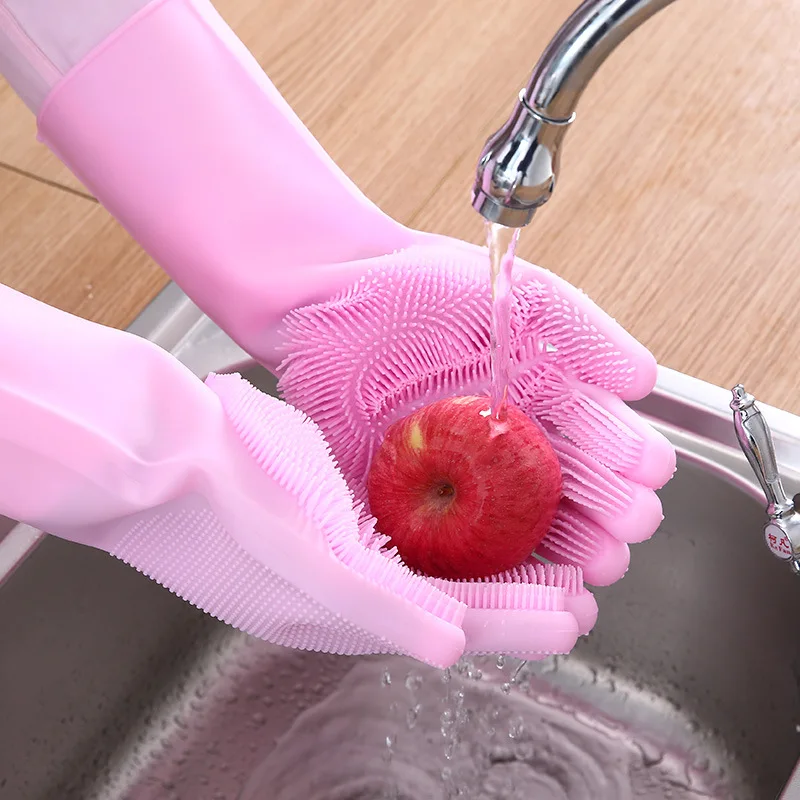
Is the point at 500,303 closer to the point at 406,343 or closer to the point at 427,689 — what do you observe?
the point at 406,343

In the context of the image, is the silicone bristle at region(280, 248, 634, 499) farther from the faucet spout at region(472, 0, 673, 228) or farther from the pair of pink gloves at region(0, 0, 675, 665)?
the faucet spout at region(472, 0, 673, 228)

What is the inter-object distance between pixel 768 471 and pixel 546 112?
0.25 metres

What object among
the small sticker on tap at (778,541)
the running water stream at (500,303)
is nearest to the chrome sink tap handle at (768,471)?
the small sticker on tap at (778,541)

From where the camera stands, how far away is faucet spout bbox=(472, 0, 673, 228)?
0.28 meters

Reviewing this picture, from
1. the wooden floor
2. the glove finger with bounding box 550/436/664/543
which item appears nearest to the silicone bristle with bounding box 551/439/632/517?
the glove finger with bounding box 550/436/664/543

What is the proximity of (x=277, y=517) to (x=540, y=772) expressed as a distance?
29 cm

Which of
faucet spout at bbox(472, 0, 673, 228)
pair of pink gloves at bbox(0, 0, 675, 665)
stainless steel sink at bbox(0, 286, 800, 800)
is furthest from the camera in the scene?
stainless steel sink at bbox(0, 286, 800, 800)

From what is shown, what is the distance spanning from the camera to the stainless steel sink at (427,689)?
0.57 metres

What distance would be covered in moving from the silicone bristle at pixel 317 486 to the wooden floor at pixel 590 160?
0.74ft

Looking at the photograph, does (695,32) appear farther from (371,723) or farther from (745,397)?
(371,723)

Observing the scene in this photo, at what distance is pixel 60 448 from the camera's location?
39 centimetres

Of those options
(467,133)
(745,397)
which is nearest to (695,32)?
(467,133)

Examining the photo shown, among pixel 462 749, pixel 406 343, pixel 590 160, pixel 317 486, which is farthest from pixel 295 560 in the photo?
pixel 590 160

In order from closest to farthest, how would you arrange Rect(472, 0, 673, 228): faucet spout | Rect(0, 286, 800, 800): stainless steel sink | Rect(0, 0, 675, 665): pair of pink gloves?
Rect(472, 0, 673, 228): faucet spout → Rect(0, 0, 675, 665): pair of pink gloves → Rect(0, 286, 800, 800): stainless steel sink
